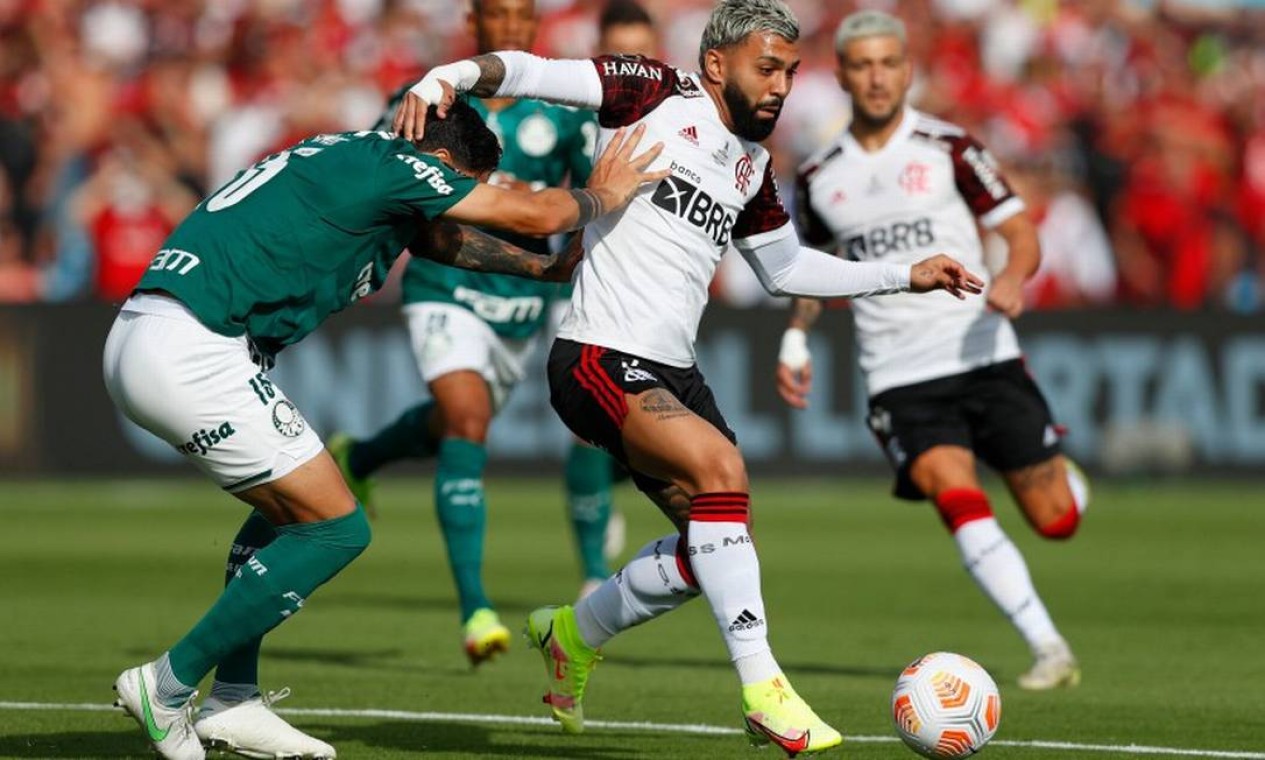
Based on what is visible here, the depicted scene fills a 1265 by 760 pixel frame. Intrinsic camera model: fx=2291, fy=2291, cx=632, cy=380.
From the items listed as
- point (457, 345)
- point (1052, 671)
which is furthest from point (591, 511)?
point (1052, 671)

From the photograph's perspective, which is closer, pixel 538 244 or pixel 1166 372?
pixel 538 244

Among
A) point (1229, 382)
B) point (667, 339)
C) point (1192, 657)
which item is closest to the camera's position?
point (667, 339)

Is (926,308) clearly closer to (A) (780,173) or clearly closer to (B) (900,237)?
(B) (900,237)

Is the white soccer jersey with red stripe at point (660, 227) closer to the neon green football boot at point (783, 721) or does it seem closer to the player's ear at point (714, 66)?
the player's ear at point (714, 66)

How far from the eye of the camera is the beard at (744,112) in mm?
8086

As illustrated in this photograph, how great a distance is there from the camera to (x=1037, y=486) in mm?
11039

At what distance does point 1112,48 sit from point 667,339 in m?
18.8

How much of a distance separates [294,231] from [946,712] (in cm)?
262

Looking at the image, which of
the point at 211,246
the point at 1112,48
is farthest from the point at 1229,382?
the point at 211,246

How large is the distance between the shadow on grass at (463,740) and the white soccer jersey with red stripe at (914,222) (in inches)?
128

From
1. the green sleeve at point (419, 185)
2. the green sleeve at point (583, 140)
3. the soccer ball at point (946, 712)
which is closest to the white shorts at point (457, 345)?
the green sleeve at point (583, 140)

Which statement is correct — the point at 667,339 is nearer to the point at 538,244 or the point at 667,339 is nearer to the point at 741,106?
the point at 741,106

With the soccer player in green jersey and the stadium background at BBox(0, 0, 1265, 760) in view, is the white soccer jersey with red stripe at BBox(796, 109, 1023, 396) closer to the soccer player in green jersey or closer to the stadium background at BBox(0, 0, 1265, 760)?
the stadium background at BBox(0, 0, 1265, 760)

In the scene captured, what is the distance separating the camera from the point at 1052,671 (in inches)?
394
